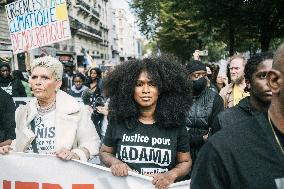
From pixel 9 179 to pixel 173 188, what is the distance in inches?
54.0

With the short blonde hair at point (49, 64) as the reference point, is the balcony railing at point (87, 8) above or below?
above

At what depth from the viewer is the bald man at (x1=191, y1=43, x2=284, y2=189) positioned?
143cm

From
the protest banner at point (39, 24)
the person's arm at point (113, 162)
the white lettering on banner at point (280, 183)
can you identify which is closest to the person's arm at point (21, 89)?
the protest banner at point (39, 24)

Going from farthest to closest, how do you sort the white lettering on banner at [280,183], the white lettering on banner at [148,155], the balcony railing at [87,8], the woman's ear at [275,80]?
the balcony railing at [87,8] < the white lettering on banner at [148,155] < the woman's ear at [275,80] < the white lettering on banner at [280,183]

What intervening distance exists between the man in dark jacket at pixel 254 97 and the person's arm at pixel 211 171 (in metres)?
1.53

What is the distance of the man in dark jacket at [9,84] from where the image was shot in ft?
28.7

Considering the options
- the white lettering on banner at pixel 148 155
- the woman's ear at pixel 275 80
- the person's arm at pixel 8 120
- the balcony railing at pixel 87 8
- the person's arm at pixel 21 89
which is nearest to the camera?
the woman's ear at pixel 275 80

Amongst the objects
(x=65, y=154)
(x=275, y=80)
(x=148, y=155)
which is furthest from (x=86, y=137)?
(x=275, y=80)

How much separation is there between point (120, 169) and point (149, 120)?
417mm

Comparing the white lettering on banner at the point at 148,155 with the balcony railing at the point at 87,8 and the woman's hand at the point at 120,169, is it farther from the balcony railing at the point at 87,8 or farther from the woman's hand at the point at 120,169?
the balcony railing at the point at 87,8

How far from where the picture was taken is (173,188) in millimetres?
2971

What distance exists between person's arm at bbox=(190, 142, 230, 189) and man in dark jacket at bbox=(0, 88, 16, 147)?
8.73 ft

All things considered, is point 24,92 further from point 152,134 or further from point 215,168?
point 215,168

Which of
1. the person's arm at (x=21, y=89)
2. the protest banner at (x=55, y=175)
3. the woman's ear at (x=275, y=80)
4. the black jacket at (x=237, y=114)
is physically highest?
the woman's ear at (x=275, y=80)
